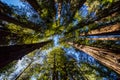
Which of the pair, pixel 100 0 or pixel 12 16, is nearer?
pixel 100 0

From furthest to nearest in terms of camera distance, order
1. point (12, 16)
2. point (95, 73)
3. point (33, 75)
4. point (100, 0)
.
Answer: point (33, 75) → point (95, 73) → point (12, 16) → point (100, 0)

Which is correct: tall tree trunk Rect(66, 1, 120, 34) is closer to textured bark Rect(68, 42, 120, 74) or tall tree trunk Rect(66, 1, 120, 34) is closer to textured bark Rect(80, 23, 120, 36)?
textured bark Rect(80, 23, 120, 36)

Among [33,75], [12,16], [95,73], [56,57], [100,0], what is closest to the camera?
[100,0]

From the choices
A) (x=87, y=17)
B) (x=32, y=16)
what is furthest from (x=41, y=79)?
(x=87, y=17)

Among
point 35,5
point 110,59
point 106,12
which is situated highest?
point 35,5

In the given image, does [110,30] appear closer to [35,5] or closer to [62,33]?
[35,5]

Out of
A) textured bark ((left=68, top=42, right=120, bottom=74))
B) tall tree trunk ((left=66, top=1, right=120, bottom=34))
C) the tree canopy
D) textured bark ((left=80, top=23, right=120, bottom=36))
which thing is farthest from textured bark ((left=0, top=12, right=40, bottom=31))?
textured bark ((left=68, top=42, right=120, bottom=74))

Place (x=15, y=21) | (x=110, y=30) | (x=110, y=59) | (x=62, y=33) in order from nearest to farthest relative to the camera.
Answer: (x=110, y=59), (x=110, y=30), (x=15, y=21), (x=62, y=33)

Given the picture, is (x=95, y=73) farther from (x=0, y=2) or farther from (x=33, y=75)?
(x=0, y=2)

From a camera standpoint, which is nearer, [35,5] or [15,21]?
[15,21]

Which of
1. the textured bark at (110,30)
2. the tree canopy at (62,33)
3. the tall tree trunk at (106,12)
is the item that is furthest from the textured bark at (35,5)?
the textured bark at (110,30)

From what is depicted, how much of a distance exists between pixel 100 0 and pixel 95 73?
5.66m

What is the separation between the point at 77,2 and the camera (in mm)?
14172

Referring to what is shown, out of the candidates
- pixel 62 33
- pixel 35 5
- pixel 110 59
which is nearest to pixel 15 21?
pixel 35 5
